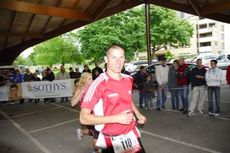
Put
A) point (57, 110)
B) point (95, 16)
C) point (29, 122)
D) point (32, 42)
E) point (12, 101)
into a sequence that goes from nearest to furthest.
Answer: point (29, 122) < point (57, 110) < point (12, 101) < point (95, 16) < point (32, 42)

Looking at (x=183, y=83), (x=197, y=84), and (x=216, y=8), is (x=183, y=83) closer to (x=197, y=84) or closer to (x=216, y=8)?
(x=197, y=84)

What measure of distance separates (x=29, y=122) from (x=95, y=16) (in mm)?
9882

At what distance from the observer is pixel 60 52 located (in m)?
52.2

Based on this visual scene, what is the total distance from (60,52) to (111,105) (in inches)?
1969

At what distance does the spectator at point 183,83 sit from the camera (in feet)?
38.6

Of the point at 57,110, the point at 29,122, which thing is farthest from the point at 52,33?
the point at 29,122

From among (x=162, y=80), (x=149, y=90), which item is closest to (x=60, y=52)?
(x=149, y=90)

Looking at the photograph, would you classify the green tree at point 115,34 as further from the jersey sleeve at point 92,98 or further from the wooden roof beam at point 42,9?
the jersey sleeve at point 92,98

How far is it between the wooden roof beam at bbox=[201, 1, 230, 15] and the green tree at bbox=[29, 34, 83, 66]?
30.9m

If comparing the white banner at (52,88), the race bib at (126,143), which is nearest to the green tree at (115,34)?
the white banner at (52,88)

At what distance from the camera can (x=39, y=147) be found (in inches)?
321

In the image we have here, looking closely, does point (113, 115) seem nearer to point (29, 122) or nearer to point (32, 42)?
point (29, 122)

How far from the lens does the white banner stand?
18.2 m

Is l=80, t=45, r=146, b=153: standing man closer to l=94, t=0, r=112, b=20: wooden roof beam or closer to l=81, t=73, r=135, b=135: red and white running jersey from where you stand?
l=81, t=73, r=135, b=135: red and white running jersey
